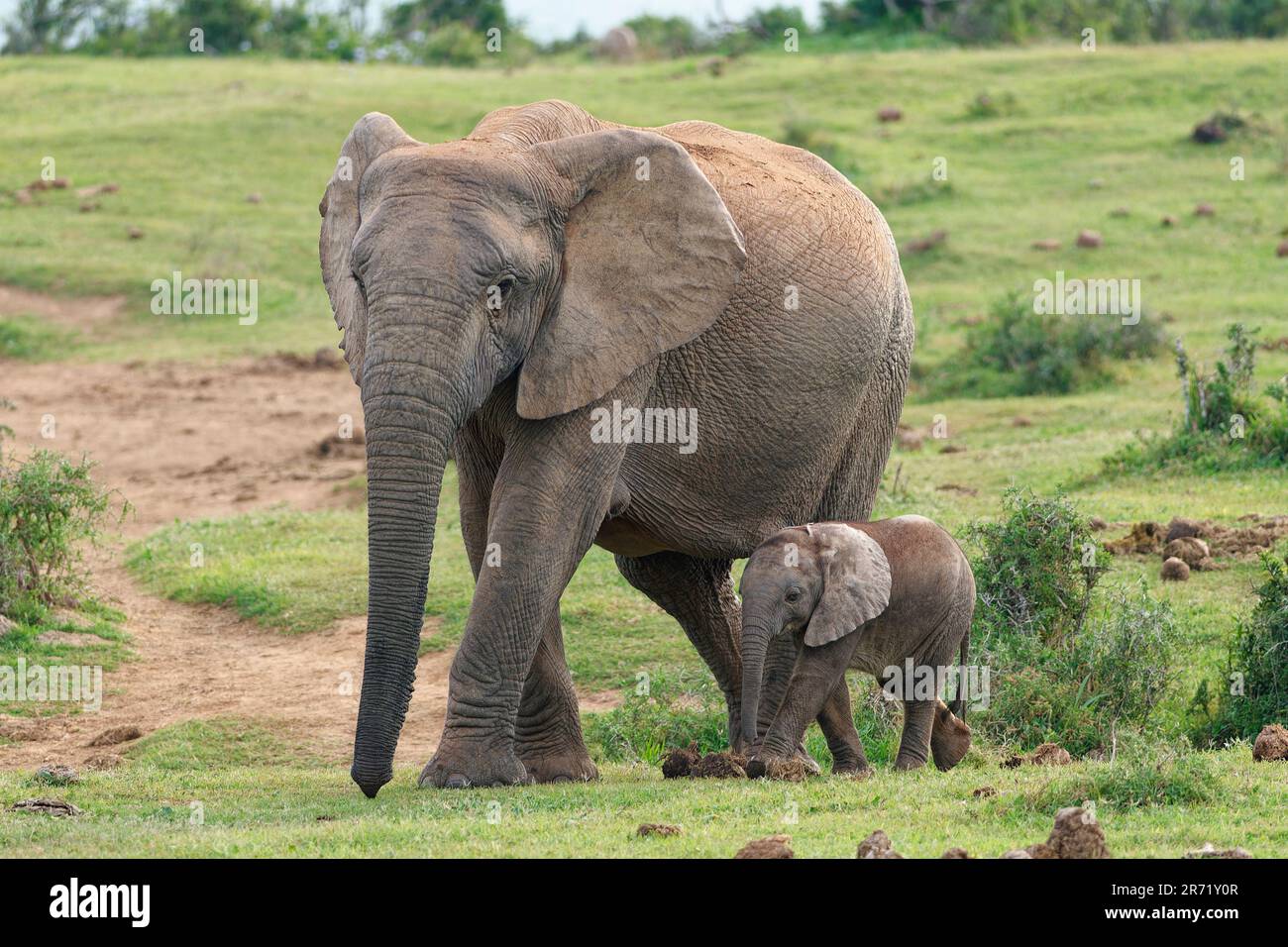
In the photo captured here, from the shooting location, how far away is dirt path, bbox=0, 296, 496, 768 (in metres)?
11.2

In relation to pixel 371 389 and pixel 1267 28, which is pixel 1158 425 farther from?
pixel 1267 28

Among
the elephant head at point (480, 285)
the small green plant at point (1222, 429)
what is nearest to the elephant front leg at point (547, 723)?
the elephant head at point (480, 285)

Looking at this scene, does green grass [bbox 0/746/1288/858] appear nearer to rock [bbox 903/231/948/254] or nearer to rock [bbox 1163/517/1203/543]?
rock [bbox 1163/517/1203/543]

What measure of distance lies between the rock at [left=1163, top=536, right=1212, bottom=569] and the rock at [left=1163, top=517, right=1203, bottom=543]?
23cm

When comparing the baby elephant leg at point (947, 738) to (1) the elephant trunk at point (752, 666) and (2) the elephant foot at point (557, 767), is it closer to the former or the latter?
(1) the elephant trunk at point (752, 666)

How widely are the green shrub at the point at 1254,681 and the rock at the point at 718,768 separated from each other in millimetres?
2679

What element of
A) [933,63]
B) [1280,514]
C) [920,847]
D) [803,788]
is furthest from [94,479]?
[933,63]

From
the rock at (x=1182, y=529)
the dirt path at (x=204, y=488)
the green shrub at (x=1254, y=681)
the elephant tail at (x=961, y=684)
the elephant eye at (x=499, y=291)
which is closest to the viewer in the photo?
the elephant eye at (x=499, y=291)

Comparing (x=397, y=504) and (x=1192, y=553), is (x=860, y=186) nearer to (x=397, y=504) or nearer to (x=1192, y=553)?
(x=1192, y=553)

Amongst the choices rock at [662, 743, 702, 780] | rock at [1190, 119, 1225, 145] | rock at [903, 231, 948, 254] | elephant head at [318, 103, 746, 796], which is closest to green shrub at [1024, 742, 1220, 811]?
rock at [662, 743, 702, 780]

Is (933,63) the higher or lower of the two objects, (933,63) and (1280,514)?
the higher

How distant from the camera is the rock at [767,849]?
617 centimetres

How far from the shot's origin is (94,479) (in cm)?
1831

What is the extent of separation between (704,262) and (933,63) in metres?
30.2
